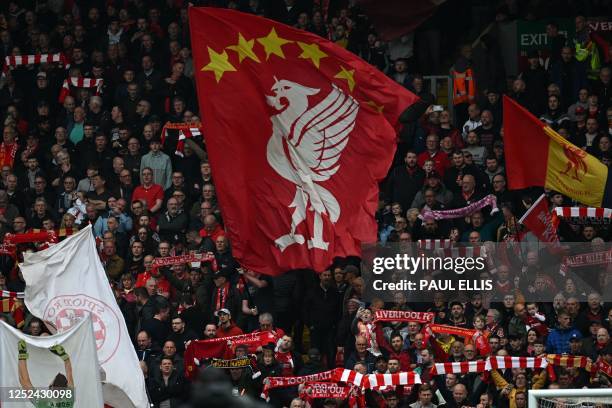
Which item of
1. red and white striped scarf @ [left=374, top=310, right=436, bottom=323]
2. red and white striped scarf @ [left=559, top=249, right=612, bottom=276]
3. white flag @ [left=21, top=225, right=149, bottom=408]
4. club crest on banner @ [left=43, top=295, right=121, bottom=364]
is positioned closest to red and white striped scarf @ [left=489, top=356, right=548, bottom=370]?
red and white striped scarf @ [left=374, top=310, right=436, bottom=323]

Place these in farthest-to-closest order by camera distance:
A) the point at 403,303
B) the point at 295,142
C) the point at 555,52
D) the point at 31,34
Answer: the point at 31,34, the point at 555,52, the point at 403,303, the point at 295,142

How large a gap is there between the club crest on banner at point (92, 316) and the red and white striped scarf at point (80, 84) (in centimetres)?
714

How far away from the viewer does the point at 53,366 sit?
15.2m

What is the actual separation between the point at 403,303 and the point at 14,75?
9.34 m

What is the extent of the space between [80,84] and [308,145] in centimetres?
820

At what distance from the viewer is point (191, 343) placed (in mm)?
17734

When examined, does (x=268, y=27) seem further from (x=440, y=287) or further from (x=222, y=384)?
(x=222, y=384)

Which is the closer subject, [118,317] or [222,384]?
[222,384]

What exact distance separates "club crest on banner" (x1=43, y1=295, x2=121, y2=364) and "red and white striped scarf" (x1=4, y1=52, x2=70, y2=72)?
8.07 meters

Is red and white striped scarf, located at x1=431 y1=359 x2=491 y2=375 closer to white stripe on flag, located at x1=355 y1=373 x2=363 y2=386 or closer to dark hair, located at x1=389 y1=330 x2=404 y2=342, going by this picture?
dark hair, located at x1=389 y1=330 x2=404 y2=342

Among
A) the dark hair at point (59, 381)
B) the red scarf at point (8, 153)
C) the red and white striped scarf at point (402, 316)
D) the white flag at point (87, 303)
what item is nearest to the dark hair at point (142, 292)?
the white flag at point (87, 303)

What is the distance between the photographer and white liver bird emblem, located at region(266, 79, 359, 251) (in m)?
16.1

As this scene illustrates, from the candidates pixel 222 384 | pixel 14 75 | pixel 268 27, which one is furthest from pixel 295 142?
pixel 222 384

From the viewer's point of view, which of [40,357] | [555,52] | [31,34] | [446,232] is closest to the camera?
[40,357]
